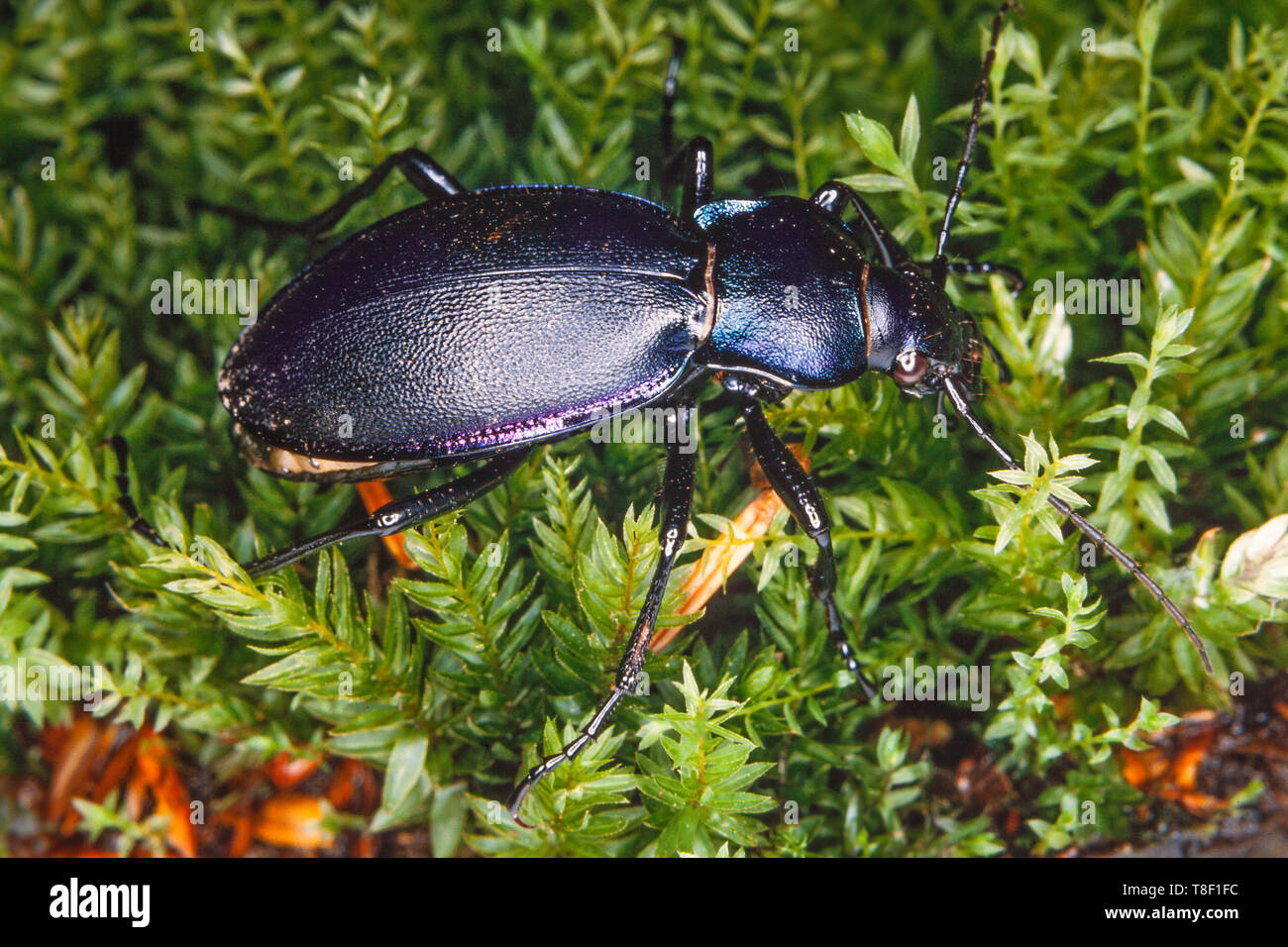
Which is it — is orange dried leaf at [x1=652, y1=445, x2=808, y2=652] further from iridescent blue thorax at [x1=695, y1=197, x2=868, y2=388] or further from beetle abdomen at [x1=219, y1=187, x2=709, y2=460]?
beetle abdomen at [x1=219, y1=187, x2=709, y2=460]

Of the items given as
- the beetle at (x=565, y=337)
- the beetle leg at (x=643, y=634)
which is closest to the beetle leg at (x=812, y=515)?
the beetle at (x=565, y=337)

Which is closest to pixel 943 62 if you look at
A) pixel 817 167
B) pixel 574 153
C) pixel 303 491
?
pixel 817 167

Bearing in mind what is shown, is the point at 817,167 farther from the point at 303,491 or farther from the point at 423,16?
the point at 303,491

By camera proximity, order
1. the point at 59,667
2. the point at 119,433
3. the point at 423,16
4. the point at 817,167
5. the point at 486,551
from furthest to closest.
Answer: the point at 423,16, the point at 817,167, the point at 119,433, the point at 59,667, the point at 486,551

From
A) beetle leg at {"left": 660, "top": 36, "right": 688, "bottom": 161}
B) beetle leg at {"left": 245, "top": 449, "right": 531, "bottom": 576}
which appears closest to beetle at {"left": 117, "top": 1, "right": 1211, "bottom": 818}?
beetle leg at {"left": 245, "top": 449, "right": 531, "bottom": 576}

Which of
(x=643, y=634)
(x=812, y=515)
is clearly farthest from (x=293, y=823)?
(x=812, y=515)

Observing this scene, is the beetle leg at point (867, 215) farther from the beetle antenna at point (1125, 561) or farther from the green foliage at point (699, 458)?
the beetle antenna at point (1125, 561)

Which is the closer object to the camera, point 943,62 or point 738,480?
point 738,480
